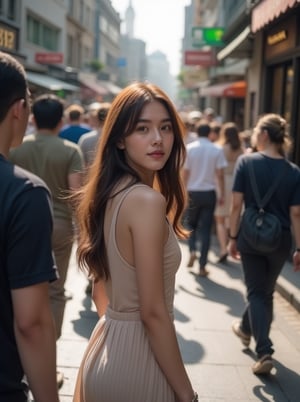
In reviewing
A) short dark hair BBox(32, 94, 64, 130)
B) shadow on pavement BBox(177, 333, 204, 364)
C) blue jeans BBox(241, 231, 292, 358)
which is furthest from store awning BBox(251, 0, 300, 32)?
shadow on pavement BBox(177, 333, 204, 364)

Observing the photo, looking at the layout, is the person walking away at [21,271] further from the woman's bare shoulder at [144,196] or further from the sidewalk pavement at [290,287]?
the sidewalk pavement at [290,287]

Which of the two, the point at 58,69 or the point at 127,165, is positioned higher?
the point at 58,69

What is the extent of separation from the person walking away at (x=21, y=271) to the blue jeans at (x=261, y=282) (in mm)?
3115

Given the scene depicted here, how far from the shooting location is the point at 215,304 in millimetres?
6664

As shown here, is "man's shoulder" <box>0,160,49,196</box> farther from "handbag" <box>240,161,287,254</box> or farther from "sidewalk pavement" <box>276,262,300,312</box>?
"sidewalk pavement" <box>276,262,300,312</box>

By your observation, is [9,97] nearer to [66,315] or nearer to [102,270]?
[102,270]

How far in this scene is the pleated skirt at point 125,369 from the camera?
83.9 inches

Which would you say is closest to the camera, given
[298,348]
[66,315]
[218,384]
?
[218,384]

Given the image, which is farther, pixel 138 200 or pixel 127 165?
pixel 127 165

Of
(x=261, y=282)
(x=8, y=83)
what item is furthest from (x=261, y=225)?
(x=8, y=83)

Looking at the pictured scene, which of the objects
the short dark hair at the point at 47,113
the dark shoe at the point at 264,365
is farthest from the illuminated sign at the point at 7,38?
the dark shoe at the point at 264,365

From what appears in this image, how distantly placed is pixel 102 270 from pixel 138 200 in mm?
396

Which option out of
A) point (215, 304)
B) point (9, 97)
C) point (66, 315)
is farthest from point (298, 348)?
point (9, 97)

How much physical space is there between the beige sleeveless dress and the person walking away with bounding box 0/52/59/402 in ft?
1.07
